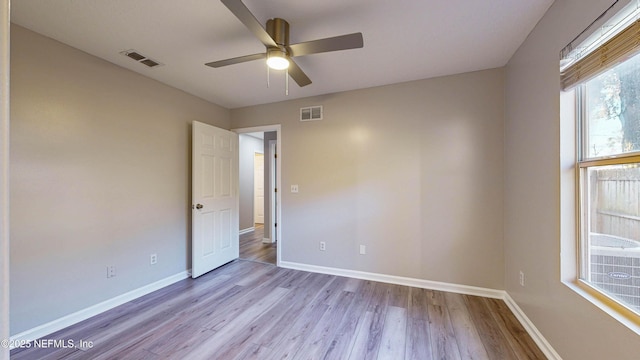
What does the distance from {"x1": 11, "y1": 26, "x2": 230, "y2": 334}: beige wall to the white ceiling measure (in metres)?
0.31

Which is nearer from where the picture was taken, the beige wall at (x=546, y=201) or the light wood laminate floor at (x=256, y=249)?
the beige wall at (x=546, y=201)

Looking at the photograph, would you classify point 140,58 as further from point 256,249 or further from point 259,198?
point 259,198

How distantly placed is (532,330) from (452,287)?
796 mm

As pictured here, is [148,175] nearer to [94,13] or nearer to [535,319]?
[94,13]

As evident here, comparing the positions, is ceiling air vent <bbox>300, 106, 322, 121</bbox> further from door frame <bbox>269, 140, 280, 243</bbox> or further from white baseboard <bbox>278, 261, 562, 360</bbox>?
white baseboard <bbox>278, 261, 562, 360</bbox>

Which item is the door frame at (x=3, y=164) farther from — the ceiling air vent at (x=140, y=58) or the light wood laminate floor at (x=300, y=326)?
the ceiling air vent at (x=140, y=58)

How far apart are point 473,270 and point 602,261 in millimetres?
1318

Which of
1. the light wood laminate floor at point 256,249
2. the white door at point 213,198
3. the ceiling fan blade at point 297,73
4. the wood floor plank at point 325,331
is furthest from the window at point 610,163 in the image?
the white door at point 213,198

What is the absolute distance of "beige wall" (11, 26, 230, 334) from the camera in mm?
1828

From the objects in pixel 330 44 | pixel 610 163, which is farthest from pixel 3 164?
pixel 610 163

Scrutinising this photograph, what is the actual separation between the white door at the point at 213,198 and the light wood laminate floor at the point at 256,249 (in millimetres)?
361

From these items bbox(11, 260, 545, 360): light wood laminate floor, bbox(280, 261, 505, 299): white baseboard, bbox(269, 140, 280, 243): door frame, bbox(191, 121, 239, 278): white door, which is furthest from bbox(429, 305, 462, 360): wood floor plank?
bbox(269, 140, 280, 243): door frame

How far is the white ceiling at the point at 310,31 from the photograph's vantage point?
5.35ft

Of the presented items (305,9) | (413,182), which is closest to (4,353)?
(305,9)
